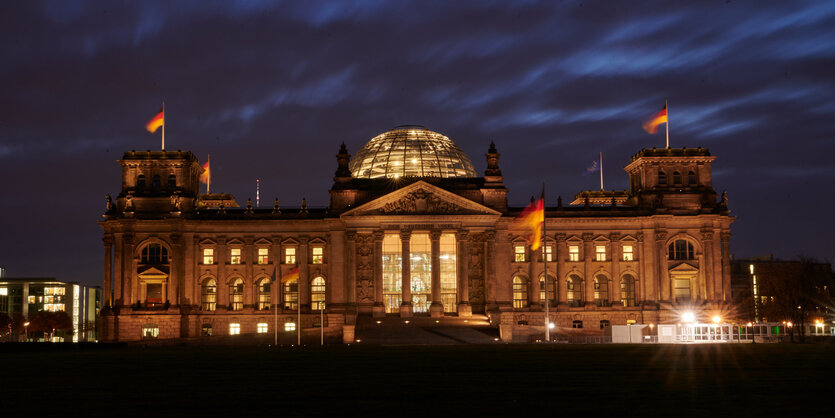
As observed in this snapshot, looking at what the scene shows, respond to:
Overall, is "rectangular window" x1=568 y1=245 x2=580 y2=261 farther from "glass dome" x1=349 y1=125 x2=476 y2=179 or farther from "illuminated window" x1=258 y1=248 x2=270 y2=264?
"illuminated window" x1=258 y1=248 x2=270 y2=264

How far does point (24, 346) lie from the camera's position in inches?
2596

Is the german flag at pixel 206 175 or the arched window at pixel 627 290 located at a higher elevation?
the german flag at pixel 206 175

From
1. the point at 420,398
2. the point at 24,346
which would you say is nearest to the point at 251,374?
the point at 420,398

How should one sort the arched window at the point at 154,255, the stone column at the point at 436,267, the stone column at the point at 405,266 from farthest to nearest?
the arched window at the point at 154,255 < the stone column at the point at 405,266 < the stone column at the point at 436,267

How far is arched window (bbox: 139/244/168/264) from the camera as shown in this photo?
104375 mm

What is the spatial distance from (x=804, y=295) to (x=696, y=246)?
14.2 m

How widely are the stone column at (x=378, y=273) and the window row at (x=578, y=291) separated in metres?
16.2

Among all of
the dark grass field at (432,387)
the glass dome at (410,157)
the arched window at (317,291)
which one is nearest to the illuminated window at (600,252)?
the glass dome at (410,157)

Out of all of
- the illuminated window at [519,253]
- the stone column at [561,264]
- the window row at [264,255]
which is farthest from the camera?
the illuminated window at [519,253]

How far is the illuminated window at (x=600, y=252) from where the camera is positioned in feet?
353

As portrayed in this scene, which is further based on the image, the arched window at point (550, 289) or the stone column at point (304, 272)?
the arched window at point (550, 289)

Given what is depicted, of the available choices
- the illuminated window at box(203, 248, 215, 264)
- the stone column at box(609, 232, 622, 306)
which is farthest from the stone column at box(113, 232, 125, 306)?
the stone column at box(609, 232, 622, 306)

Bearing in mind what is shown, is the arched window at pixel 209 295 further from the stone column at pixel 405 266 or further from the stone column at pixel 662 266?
the stone column at pixel 662 266

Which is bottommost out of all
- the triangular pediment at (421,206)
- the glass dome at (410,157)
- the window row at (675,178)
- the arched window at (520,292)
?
the arched window at (520,292)
